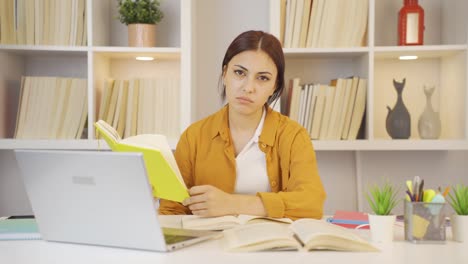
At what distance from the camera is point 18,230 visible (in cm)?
151

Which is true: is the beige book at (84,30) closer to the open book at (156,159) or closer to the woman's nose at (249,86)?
the woman's nose at (249,86)

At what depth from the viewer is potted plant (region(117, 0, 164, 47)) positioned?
2908 mm

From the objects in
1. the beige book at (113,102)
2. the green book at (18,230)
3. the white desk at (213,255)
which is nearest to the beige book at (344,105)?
the beige book at (113,102)

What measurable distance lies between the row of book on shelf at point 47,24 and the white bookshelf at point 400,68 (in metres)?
0.92

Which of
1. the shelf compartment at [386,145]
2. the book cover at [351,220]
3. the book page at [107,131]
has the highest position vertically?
the book page at [107,131]

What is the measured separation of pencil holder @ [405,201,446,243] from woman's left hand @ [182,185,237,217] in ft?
1.71

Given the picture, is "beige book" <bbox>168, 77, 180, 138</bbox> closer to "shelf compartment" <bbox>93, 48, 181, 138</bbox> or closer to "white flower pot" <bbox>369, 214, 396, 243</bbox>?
"shelf compartment" <bbox>93, 48, 181, 138</bbox>

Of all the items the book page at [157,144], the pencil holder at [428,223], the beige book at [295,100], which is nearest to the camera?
the pencil holder at [428,223]

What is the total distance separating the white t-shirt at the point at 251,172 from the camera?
2125mm

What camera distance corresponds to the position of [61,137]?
2.89 meters

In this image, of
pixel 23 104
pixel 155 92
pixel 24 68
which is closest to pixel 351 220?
pixel 155 92

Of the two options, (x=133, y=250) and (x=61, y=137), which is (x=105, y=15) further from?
(x=133, y=250)

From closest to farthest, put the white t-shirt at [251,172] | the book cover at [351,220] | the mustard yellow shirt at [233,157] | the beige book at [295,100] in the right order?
the book cover at [351,220] < the mustard yellow shirt at [233,157] < the white t-shirt at [251,172] < the beige book at [295,100]

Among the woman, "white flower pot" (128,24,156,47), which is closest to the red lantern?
the woman
